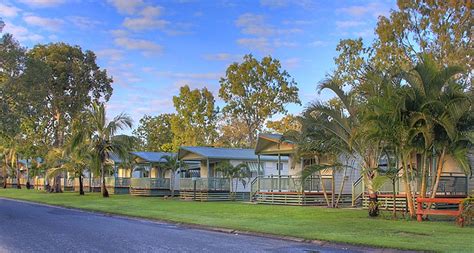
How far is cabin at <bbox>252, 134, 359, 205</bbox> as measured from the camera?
2800 cm

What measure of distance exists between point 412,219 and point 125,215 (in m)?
12.1

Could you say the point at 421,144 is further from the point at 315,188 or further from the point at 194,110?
the point at 194,110

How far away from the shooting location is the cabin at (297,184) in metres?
28.0

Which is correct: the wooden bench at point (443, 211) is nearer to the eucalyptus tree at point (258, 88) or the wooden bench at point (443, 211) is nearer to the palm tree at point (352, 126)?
the palm tree at point (352, 126)

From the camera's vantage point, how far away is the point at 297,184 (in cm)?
2822

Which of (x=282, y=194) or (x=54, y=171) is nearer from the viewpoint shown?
(x=282, y=194)

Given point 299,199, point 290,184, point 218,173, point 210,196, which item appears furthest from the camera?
point 218,173

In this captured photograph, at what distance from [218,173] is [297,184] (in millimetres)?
13230

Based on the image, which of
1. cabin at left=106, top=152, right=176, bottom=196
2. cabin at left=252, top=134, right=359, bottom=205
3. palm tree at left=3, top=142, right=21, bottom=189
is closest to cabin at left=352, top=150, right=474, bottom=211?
cabin at left=252, top=134, right=359, bottom=205

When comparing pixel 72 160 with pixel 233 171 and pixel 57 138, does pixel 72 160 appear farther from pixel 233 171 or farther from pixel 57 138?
pixel 233 171

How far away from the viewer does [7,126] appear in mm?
26328

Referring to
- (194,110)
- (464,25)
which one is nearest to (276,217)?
(464,25)

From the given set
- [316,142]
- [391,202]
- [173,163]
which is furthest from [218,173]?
[316,142]

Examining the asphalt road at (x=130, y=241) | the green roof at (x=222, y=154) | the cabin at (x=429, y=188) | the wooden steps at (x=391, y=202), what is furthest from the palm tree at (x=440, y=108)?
the green roof at (x=222, y=154)
